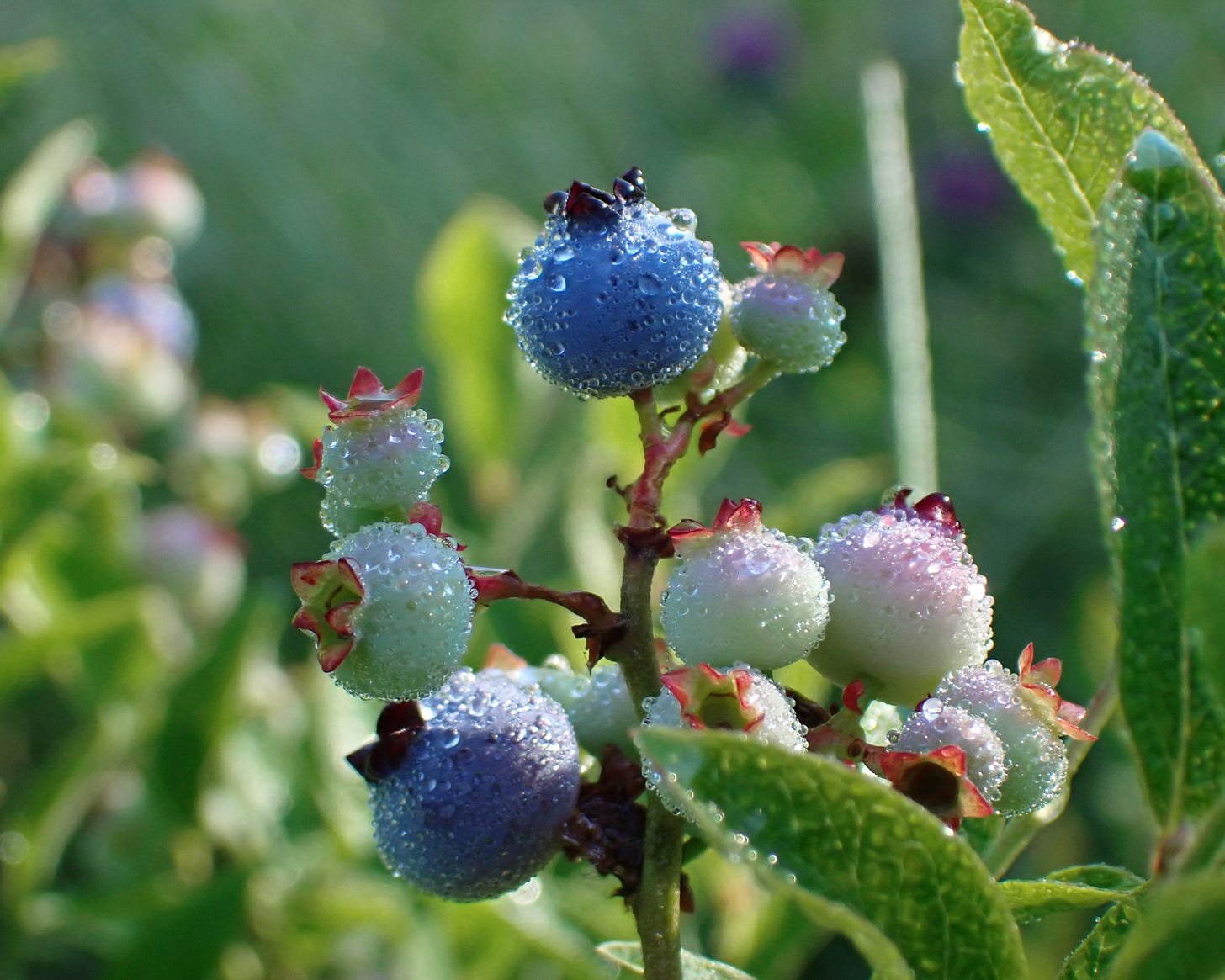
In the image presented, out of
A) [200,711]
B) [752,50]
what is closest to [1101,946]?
[200,711]

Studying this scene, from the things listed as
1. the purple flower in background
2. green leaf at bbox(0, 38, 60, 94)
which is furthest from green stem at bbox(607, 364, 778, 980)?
the purple flower in background

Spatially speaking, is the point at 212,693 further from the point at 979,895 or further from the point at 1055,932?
the point at 1055,932

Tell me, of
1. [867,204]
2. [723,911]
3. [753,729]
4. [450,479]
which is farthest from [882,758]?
[867,204]

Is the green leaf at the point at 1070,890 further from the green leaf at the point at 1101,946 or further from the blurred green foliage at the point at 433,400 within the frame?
the blurred green foliage at the point at 433,400

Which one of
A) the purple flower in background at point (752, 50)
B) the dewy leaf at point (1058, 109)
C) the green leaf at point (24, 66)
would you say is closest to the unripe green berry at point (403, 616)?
the dewy leaf at point (1058, 109)

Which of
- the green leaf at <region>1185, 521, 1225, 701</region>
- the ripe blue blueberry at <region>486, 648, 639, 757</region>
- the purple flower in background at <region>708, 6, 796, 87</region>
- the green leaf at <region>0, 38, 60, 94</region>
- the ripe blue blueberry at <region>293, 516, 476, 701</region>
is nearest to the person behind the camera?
the green leaf at <region>1185, 521, 1225, 701</region>

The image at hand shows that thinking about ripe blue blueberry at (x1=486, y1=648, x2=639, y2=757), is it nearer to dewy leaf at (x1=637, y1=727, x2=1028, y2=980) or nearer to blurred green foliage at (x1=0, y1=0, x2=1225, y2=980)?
dewy leaf at (x1=637, y1=727, x2=1028, y2=980)
